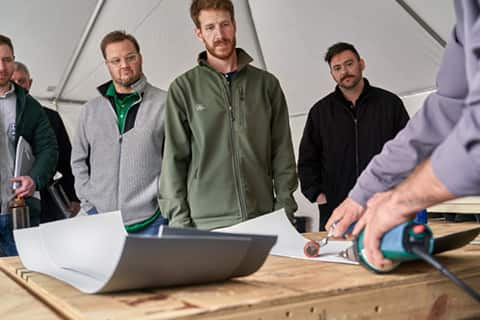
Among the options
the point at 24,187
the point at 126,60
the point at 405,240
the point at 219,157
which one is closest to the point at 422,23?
the point at 126,60

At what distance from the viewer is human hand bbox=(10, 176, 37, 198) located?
2.21 m

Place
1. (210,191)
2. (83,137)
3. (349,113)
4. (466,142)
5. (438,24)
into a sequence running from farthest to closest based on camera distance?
(438,24), (349,113), (83,137), (210,191), (466,142)

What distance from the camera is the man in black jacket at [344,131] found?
262 centimetres

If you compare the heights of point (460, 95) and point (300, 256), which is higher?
point (460, 95)

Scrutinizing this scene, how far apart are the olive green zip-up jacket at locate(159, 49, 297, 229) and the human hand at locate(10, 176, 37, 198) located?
0.68m

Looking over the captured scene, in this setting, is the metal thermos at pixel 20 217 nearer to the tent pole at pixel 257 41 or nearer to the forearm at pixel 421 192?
the forearm at pixel 421 192

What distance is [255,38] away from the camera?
16.3 ft

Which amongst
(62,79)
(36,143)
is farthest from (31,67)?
(36,143)

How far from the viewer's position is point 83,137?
2363mm

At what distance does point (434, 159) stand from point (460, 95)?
28 cm

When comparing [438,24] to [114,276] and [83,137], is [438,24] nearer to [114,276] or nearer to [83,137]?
[83,137]

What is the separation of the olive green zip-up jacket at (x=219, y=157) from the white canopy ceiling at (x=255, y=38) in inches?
75.4

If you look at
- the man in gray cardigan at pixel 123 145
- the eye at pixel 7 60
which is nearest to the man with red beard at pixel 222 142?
the man in gray cardigan at pixel 123 145

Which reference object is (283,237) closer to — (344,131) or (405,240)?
(405,240)
